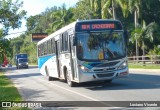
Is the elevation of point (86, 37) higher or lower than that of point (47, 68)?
higher

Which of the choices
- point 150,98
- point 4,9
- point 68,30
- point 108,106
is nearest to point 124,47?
point 68,30

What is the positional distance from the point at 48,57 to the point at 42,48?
329cm

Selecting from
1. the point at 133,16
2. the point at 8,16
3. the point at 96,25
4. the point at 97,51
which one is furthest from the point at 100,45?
the point at 133,16

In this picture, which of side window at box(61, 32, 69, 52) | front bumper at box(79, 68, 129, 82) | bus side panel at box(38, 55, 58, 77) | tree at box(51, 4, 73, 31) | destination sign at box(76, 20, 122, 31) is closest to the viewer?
front bumper at box(79, 68, 129, 82)

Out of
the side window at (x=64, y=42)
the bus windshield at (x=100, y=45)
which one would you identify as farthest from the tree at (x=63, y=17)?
the bus windshield at (x=100, y=45)

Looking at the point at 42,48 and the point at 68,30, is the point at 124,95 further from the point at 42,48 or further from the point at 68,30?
the point at 42,48

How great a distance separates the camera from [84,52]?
729 inches

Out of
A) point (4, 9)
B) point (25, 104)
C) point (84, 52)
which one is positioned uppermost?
point (4, 9)

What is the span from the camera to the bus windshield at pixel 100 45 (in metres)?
18.5

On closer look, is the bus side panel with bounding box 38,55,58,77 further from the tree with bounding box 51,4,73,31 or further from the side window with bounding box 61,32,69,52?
the tree with bounding box 51,4,73,31

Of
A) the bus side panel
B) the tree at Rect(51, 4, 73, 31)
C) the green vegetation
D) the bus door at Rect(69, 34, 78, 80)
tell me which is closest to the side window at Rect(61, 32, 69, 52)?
the bus door at Rect(69, 34, 78, 80)

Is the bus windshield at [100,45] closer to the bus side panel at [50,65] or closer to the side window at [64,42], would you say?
the side window at [64,42]

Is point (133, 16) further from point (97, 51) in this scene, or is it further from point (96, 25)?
point (97, 51)

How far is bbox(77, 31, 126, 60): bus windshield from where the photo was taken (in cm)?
1852
